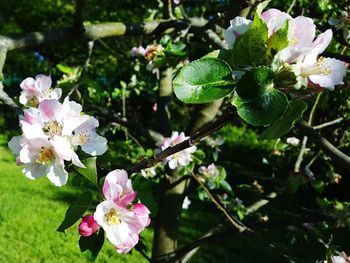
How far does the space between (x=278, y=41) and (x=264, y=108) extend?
4.8 inches

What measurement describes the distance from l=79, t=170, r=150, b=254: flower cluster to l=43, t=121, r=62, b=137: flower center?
0.15 meters

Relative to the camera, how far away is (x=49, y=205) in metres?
5.93

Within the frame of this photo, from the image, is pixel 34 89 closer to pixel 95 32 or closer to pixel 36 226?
pixel 95 32

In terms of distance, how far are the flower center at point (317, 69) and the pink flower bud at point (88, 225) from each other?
55cm

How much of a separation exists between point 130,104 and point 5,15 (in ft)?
13.0

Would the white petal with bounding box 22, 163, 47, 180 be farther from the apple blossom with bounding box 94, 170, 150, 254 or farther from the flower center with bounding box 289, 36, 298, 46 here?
the flower center with bounding box 289, 36, 298, 46

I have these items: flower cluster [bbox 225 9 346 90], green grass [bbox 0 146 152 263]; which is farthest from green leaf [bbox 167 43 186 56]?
green grass [bbox 0 146 152 263]

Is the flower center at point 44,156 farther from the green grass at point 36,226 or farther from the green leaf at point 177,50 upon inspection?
the green grass at point 36,226

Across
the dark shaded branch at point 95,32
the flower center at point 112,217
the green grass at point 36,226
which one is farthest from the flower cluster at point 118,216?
the green grass at point 36,226

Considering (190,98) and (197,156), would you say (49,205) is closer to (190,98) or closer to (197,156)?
(197,156)

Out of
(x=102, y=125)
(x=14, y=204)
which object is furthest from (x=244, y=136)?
(x=102, y=125)

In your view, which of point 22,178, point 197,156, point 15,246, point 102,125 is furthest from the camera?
point 22,178

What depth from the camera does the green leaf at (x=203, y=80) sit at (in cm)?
78

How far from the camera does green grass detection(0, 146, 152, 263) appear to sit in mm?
4520
